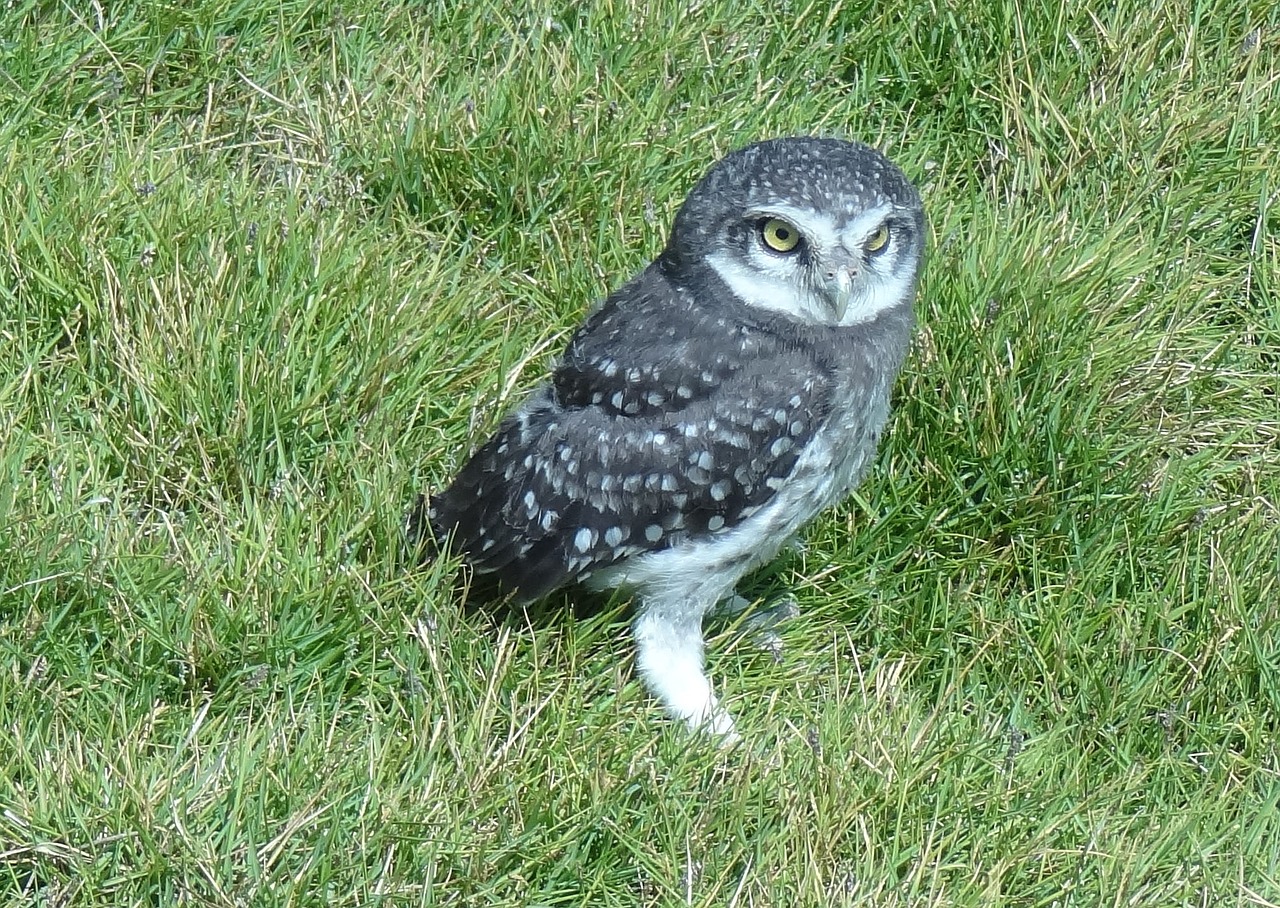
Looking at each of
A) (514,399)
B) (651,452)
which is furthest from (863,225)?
(514,399)

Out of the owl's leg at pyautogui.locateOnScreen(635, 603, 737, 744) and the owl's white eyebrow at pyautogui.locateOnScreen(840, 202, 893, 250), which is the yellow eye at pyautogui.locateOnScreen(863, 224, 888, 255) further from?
the owl's leg at pyautogui.locateOnScreen(635, 603, 737, 744)

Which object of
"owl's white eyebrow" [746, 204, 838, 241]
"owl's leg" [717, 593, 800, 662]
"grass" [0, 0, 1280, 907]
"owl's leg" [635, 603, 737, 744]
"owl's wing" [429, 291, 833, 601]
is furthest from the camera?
"owl's leg" [717, 593, 800, 662]

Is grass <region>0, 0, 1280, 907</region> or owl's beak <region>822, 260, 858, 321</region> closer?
grass <region>0, 0, 1280, 907</region>

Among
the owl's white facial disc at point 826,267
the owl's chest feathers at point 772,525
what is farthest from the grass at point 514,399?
the owl's white facial disc at point 826,267

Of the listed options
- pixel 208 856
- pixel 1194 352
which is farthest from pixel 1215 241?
pixel 208 856

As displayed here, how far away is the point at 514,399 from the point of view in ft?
14.2

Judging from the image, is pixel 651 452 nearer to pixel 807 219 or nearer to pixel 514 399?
pixel 807 219

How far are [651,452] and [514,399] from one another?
2.77 ft

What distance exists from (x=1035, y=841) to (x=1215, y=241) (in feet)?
7.65

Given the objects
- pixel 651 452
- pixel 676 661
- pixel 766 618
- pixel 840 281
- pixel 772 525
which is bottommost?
pixel 766 618

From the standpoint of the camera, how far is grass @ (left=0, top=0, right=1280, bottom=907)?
3320 mm

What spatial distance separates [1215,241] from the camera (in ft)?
15.8

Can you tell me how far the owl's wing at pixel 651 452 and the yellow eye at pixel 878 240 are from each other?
0.29m

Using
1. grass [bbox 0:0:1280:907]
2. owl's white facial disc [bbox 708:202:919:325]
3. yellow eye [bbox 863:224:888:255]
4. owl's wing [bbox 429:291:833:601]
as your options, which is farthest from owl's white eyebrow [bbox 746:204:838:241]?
grass [bbox 0:0:1280:907]
